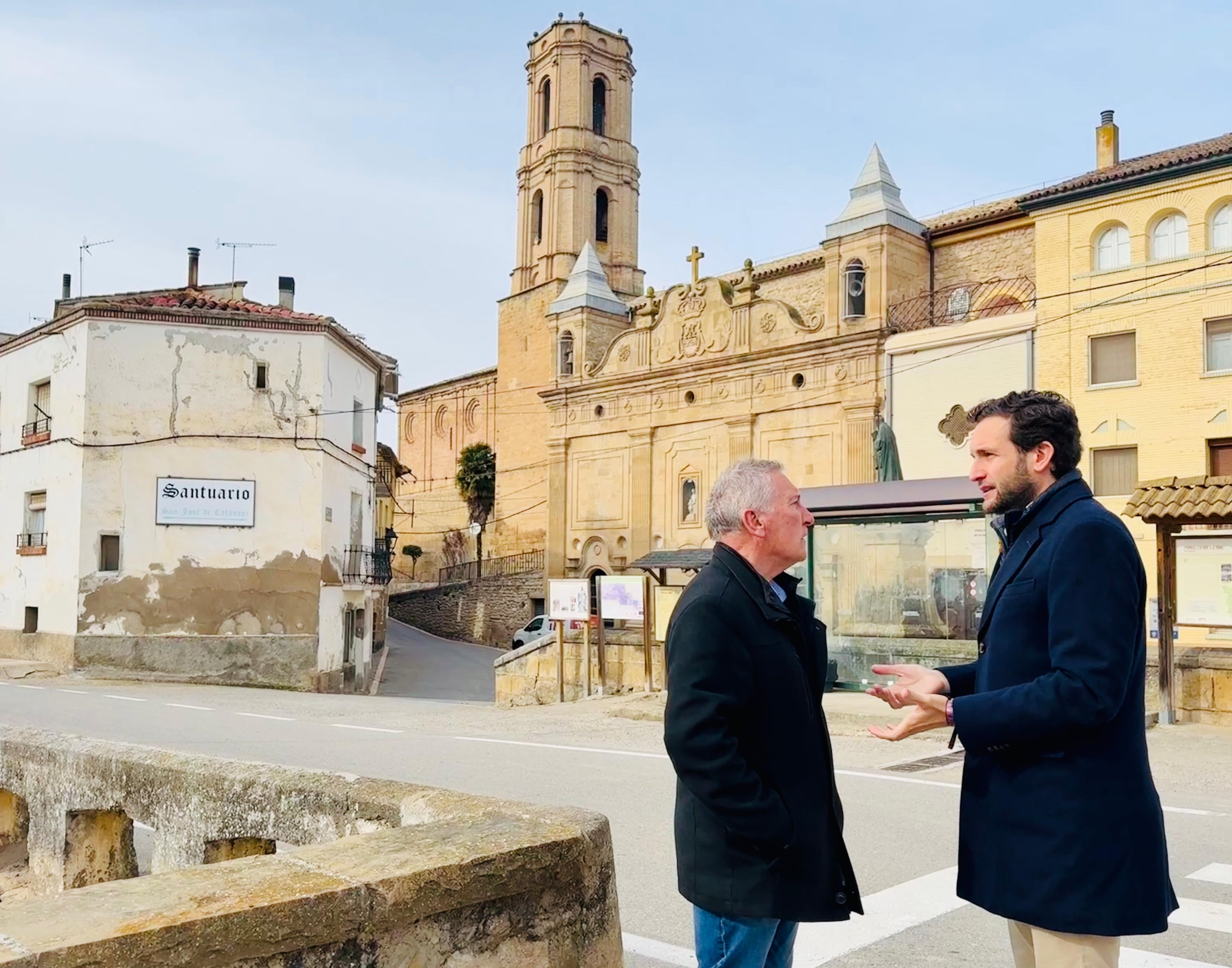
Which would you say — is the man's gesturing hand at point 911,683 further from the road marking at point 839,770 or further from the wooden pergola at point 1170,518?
the wooden pergola at point 1170,518

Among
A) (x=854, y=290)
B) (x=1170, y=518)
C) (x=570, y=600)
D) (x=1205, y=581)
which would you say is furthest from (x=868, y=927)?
(x=854, y=290)

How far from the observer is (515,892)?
3111mm

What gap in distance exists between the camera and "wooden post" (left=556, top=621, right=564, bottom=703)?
20578mm

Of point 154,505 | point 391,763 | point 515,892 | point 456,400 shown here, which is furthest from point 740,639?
point 456,400

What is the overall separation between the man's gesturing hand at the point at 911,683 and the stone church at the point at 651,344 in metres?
26.3

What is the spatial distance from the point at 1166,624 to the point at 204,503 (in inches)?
818

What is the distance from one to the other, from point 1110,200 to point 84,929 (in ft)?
83.4

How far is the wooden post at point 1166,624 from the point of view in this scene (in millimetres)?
13141

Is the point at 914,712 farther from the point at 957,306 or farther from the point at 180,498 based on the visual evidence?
the point at 957,306

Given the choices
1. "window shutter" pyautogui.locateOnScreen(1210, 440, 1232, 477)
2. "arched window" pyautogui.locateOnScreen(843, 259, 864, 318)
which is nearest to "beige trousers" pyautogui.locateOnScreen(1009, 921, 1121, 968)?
"window shutter" pyautogui.locateOnScreen(1210, 440, 1232, 477)

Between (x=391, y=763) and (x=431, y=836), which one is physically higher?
(x=431, y=836)

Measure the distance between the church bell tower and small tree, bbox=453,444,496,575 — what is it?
8.08 meters

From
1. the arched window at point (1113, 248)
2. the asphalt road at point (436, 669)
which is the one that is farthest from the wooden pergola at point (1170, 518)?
the asphalt road at point (436, 669)

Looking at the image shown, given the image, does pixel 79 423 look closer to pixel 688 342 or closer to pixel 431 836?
pixel 688 342
